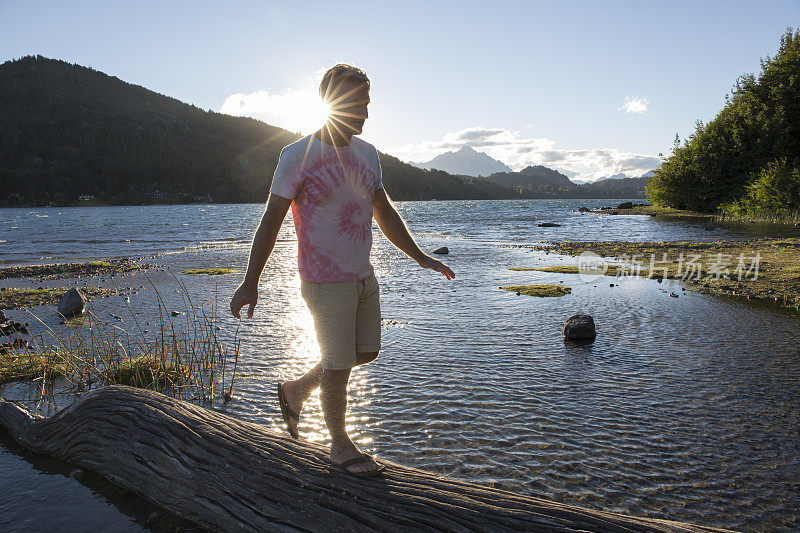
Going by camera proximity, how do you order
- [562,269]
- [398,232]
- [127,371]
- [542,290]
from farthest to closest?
[562,269], [542,290], [127,371], [398,232]

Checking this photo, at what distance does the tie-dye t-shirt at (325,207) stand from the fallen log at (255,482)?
1389 millimetres

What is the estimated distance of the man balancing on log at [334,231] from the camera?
120 inches

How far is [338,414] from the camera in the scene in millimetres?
3359

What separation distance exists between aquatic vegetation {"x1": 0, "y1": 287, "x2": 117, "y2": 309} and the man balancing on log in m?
12.7

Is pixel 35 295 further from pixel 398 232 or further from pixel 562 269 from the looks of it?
pixel 562 269

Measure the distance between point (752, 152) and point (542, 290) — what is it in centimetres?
4820

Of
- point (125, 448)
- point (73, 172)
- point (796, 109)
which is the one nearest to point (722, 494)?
point (125, 448)

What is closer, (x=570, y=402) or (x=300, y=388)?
(x=300, y=388)

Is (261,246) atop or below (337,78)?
below

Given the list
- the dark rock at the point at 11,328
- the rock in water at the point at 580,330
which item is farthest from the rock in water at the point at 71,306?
the rock in water at the point at 580,330

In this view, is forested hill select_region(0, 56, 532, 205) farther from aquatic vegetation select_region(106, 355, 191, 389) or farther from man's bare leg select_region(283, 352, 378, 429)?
A: man's bare leg select_region(283, 352, 378, 429)

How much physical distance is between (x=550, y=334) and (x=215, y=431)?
6.98m

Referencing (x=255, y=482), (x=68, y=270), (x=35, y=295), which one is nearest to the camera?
(x=255, y=482)

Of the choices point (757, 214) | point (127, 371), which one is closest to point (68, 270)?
point (127, 371)
